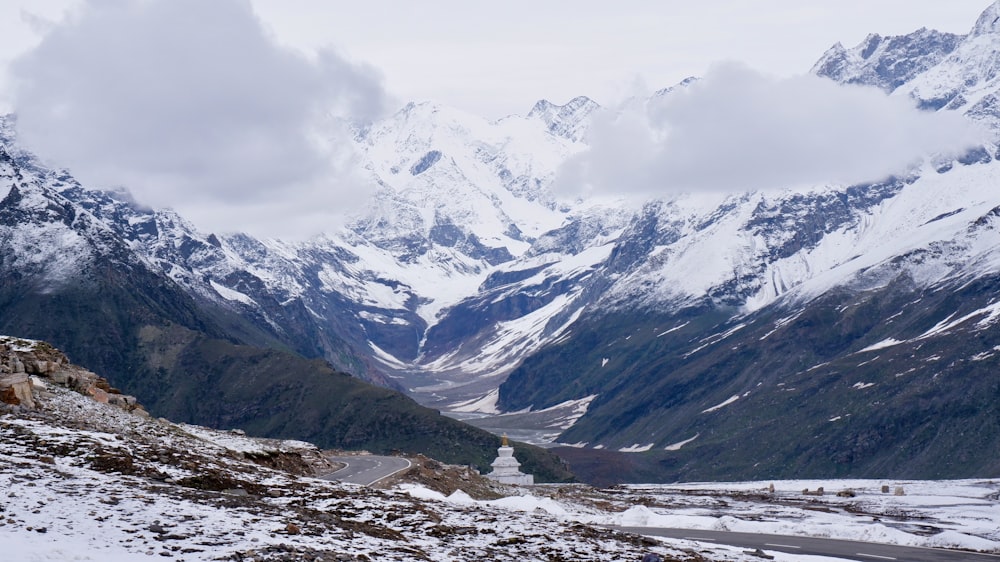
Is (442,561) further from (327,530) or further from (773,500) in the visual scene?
(773,500)

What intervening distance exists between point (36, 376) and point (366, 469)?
3408 centimetres

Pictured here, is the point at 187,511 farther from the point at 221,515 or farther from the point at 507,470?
the point at 507,470

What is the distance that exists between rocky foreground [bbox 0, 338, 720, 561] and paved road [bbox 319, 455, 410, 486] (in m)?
20.3

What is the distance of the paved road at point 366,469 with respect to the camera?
3223 inches

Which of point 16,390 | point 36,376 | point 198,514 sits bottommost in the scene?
point 198,514

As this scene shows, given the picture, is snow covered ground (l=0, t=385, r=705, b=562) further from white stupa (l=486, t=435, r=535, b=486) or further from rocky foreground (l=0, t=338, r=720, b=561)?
white stupa (l=486, t=435, r=535, b=486)

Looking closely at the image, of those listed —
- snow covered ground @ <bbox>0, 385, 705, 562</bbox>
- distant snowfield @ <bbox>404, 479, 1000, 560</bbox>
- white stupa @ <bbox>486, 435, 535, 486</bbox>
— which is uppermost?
white stupa @ <bbox>486, 435, 535, 486</bbox>

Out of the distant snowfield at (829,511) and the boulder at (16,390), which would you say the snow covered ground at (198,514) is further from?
the distant snowfield at (829,511)

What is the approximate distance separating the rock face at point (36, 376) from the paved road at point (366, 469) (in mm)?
15666

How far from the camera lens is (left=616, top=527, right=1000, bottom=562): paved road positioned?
5697 centimetres

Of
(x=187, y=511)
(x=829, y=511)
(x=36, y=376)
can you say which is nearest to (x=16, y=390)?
(x=36, y=376)

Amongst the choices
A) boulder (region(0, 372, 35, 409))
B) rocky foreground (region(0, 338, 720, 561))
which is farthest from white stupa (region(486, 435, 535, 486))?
boulder (region(0, 372, 35, 409))

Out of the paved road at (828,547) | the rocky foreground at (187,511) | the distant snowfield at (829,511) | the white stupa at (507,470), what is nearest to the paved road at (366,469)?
the distant snowfield at (829,511)

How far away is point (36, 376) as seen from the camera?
2525 inches
